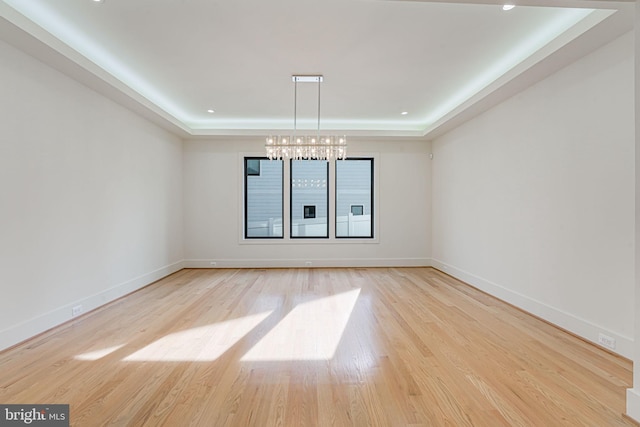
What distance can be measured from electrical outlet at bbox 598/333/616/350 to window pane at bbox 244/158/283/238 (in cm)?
532

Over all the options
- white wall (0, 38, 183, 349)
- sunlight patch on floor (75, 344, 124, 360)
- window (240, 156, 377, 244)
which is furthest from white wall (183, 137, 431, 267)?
sunlight patch on floor (75, 344, 124, 360)

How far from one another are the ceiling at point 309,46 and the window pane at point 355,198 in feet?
6.41

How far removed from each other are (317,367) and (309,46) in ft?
10.5

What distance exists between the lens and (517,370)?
239 centimetres

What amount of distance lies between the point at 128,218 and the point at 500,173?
5.56m

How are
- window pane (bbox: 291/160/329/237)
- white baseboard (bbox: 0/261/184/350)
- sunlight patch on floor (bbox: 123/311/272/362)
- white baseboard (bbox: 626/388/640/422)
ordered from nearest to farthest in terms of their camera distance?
white baseboard (bbox: 626/388/640/422), sunlight patch on floor (bbox: 123/311/272/362), white baseboard (bbox: 0/261/184/350), window pane (bbox: 291/160/329/237)

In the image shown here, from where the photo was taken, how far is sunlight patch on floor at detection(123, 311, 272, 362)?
262cm

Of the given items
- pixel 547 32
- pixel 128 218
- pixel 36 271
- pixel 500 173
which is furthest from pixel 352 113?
pixel 36 271

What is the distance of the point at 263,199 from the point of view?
6.87 m

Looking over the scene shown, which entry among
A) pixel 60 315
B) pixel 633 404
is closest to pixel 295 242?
pixel 60 315

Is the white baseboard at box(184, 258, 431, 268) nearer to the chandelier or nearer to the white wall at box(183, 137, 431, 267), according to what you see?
the white wall at box(183, 137, 431, 267)

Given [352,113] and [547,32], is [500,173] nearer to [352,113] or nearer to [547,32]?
[547,32]

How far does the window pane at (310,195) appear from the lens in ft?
22.6

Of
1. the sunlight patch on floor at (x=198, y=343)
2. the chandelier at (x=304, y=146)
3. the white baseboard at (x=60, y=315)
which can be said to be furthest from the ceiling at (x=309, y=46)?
the sunlight patch on floor at (x=198, y=343)
